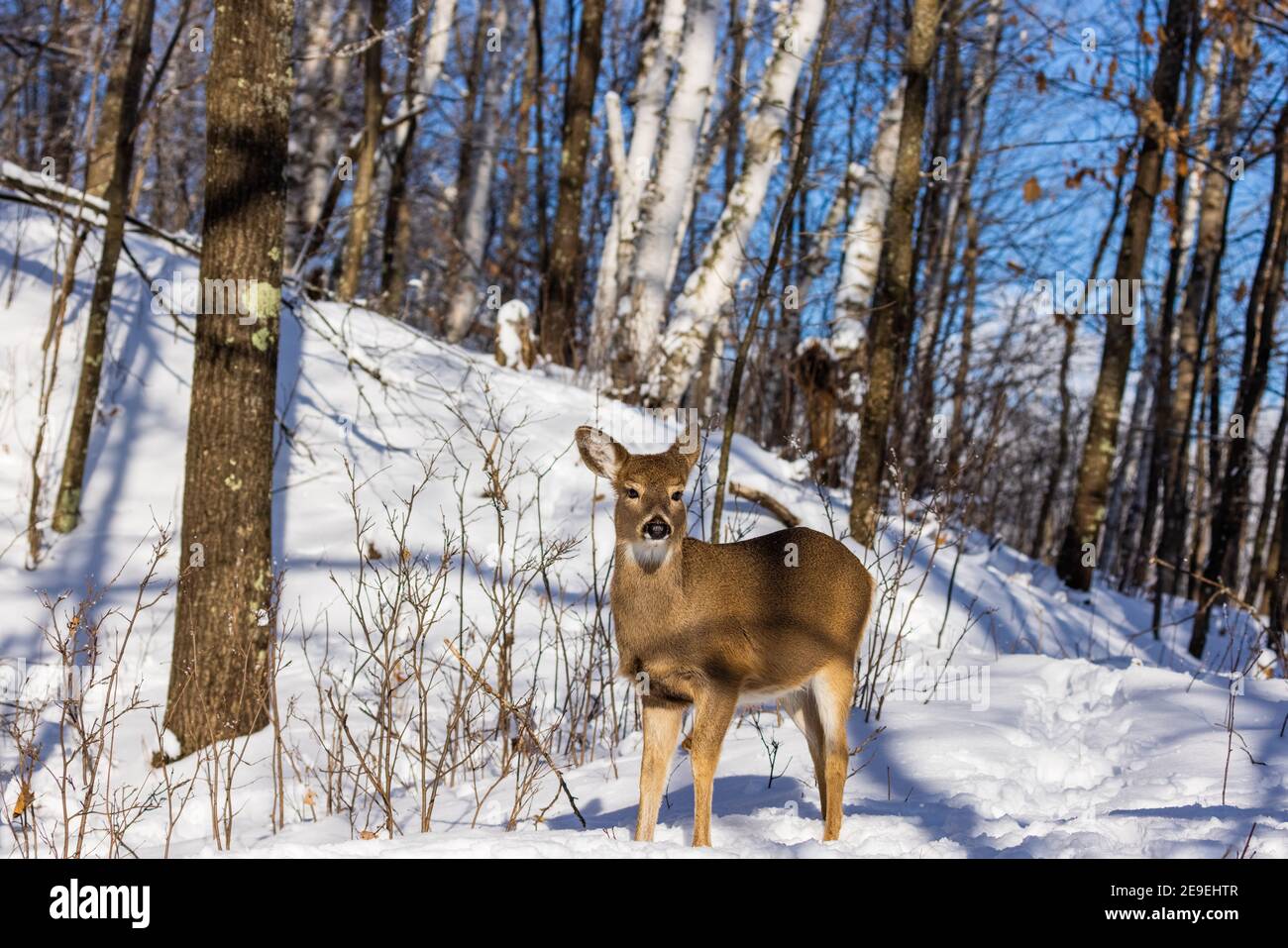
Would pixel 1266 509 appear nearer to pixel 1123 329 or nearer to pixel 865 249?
pixel 1123 329

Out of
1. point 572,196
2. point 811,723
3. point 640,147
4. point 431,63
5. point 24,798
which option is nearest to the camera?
point 811,723

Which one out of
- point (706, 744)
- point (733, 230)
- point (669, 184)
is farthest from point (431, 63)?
point (706, 744)

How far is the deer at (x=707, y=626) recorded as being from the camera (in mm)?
3816

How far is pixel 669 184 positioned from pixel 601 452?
814 cm

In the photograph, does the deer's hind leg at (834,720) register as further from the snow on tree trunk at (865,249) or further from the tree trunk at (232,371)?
the snow on tree trunk at (865,249)

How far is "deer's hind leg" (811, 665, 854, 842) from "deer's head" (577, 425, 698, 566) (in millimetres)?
769

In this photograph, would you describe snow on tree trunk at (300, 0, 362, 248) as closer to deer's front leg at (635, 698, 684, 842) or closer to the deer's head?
the deer's head

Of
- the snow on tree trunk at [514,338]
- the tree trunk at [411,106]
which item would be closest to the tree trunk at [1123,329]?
the snow on tree trunk at [514,338]

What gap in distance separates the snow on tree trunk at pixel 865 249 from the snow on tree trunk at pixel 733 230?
1.05 m

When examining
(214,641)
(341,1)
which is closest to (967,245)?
(341,1)

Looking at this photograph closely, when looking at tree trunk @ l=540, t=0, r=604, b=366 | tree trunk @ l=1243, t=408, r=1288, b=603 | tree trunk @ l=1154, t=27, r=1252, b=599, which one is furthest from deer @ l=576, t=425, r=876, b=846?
tree trunk @ l=1154, t=27, r=1252, b=599

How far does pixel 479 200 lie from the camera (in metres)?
18.5
